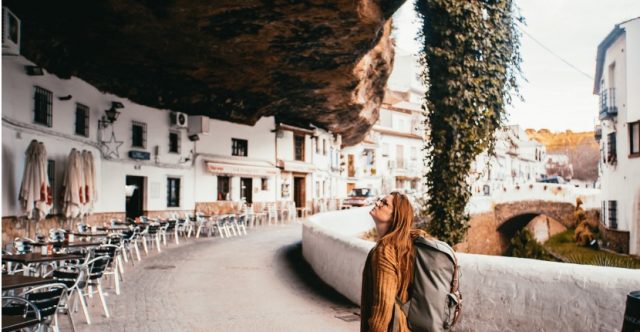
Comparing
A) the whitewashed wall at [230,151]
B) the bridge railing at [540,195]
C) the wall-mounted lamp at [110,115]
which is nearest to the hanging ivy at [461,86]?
the wall-mounted lamp at [110,115]

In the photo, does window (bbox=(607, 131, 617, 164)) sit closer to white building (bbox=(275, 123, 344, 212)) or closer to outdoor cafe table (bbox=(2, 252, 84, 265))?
white building (bbox=(275, 123, 344, 212))

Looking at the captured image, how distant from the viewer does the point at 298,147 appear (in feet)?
97.6

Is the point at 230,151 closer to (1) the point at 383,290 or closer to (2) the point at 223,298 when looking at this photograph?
(2) the point at 223,298

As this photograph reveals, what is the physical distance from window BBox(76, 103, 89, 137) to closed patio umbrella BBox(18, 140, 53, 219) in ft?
12.9

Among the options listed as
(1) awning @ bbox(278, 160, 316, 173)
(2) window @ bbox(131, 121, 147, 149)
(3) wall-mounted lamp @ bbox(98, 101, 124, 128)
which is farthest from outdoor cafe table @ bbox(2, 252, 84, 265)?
(1) awning @ bbox(278, 160, 316, 173)

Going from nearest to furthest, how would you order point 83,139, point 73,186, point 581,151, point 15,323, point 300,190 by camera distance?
1. point 15,323
2. point 73,186
3. point 83,139
4. point 300,190
5. point 581,151

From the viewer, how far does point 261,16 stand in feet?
36.7

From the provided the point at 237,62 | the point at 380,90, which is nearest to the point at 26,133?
the point at 237,62

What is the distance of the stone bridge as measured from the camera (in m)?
27.5

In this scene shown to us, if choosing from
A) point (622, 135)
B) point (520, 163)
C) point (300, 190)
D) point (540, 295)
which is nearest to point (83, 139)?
point (540, 295)

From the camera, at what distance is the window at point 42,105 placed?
500 inches

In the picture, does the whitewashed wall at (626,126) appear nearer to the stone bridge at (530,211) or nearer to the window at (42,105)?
the stone bridge at (530,211)

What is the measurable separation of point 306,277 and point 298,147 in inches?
790

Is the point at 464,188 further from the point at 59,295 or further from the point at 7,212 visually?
the point at 7,212
